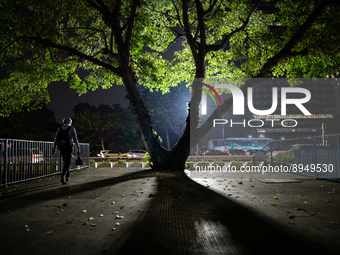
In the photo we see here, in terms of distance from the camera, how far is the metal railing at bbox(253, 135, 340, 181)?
8578 mm

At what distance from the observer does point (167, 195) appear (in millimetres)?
5914

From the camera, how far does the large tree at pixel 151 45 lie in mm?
10617

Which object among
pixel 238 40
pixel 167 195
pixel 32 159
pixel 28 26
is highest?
pixel 238 40

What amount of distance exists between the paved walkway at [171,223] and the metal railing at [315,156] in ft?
10.5

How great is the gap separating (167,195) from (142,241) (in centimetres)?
291

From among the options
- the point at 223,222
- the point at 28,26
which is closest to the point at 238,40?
the point at 28,26

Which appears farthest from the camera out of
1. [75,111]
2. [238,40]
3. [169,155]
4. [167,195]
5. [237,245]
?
[75,111]

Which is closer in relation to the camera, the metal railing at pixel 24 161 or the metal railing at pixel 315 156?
the metal railing at pixel 24 161

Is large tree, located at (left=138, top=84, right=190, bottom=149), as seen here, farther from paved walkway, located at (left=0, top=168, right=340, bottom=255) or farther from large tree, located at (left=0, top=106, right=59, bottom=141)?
paved walkway, located at (left=0, top=168, right=340, bottom=255)

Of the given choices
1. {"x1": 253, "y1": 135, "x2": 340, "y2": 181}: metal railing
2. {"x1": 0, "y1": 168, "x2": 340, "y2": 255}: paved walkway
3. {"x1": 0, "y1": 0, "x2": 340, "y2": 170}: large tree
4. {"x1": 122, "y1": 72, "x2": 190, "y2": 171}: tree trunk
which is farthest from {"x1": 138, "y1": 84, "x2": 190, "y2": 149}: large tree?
{"x1": 0, "y1": 168, "x2": 340, "y2": 255}: paved walkway

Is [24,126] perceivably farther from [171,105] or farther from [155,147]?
[155,147]

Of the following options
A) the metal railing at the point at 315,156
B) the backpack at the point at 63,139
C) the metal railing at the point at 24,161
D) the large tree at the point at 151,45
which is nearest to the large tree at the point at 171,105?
the large tree at the point at 151,45

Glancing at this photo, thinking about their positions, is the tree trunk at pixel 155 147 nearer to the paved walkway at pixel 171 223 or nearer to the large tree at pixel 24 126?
the paved walkway at pixel 171 223

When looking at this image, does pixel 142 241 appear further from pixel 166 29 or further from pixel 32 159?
pixel 166 29
